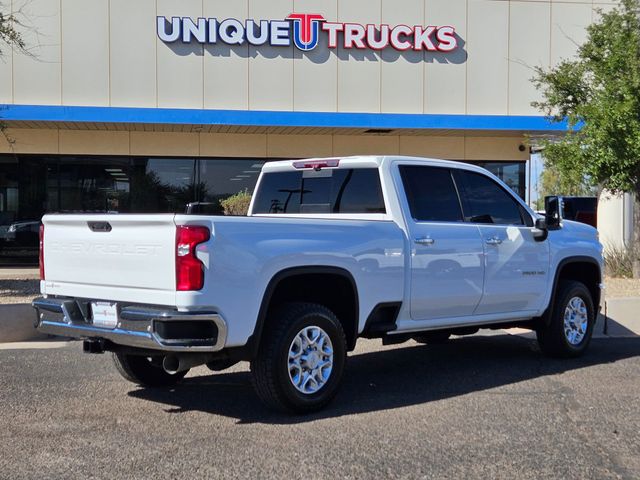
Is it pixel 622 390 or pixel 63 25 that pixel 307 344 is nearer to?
pixel 622 390

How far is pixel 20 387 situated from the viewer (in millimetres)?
7051

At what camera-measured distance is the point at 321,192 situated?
7355 mm

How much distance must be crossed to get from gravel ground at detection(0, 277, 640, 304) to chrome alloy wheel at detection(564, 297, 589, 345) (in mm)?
3776

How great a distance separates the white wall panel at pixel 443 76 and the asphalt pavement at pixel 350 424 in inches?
432

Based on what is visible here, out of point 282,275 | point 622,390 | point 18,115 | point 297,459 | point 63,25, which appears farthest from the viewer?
point 63,25

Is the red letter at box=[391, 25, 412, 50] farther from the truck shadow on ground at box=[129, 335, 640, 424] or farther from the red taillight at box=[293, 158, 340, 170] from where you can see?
the red taillight at box=[293, 158, 340, 170]

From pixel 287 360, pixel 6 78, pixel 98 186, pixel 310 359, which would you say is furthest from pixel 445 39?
pixel 287 360

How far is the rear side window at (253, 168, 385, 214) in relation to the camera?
22.9 feet

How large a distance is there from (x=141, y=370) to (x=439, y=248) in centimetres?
286

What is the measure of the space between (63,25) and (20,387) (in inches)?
484

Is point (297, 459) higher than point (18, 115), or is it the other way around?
point (18, 115)

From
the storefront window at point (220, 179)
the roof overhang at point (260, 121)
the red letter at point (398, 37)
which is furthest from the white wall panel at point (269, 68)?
the red letter at point (398, 37)

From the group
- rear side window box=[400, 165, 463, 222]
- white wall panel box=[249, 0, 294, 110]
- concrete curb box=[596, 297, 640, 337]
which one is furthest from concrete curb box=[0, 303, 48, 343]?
white wall panel box=[249, 0, 294, 110]

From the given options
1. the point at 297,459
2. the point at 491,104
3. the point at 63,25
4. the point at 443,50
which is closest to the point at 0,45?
the point at 63,25
